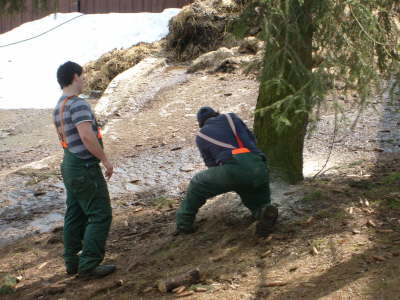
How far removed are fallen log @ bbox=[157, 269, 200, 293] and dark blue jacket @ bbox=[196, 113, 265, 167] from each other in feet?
3.54

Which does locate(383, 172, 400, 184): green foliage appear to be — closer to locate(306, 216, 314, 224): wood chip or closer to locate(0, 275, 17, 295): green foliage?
locate(306, 216, 314, 224): wood chip

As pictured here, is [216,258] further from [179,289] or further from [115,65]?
[115,65]

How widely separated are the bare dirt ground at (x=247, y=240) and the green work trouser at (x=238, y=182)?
0.28 metres

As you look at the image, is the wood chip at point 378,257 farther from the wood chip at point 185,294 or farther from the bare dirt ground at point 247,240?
the wood chip at point 185,294

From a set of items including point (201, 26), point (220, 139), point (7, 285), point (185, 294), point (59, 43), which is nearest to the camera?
point (185, 294)

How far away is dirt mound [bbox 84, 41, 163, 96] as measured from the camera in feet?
52.5

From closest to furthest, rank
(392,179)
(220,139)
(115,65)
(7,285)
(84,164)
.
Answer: (84,164)
(220,139)
(7,285)
(392,179)
(115,65)

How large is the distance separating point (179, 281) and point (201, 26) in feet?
37.3

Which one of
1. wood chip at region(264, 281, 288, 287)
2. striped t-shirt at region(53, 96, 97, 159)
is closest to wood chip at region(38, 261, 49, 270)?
striped t-shirt at region(53, 96, 97, 159)

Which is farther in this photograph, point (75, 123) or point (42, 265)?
point (42, 265)

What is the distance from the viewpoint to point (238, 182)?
16.9 feet

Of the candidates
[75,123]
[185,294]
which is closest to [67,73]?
[75,123]

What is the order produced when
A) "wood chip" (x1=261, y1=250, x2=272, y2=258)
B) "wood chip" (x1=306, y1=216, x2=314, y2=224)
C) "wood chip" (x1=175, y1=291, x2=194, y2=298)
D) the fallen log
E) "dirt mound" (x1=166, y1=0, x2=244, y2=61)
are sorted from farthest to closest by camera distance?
"dirt mound" (x1=166, y1=0, x2=244, y2=61)
"wood chip" (x1=306, y1=216, x2=314, y2=224)
"wood chip" (x1=261, y1=250, x2=272, y2=258)
the fallen log
"wood chip" (x1=175, y1=291, x2=194, y2=298)

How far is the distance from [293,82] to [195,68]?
8.43 metres
